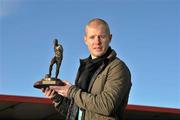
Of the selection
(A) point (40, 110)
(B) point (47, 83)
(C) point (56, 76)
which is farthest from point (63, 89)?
(A) point (40, 110)

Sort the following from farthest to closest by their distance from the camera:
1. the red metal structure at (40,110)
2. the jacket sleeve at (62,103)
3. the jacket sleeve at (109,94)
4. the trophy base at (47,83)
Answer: the red metal structure at (40,110)
the jacket sleeve at (62,103)
the trophy base at (47,83)
the jacket sleeve at (109,94)

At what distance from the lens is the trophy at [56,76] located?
8.91 ft

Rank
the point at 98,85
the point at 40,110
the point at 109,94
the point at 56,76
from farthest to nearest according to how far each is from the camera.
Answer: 1. the point at 40,110
2. the point at 56,76
3. the point at 98,85
4. the point at 109,94

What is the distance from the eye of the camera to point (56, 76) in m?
2.91

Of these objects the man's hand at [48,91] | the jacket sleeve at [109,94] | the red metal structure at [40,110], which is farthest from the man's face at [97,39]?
the red metal structure at [40,110]

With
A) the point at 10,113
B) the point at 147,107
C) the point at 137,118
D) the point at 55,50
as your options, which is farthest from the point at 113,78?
the point at 137,118

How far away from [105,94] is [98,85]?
12 centimetres

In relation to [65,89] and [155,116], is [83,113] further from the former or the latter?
[155,116]

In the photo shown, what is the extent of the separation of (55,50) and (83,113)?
45 cm

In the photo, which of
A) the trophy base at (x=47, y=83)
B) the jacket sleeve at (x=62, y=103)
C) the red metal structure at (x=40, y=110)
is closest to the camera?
the trophy base at (x=47, y=83)

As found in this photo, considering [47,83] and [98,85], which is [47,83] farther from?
[98,85]

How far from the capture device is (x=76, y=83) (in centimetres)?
286

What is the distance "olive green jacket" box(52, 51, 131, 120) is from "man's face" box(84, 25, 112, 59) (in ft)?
0.24

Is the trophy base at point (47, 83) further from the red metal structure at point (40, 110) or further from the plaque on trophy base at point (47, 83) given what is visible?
the red metal structure at point (40, 110)
